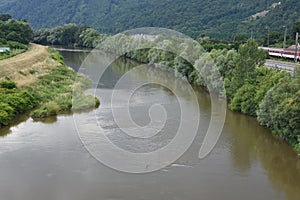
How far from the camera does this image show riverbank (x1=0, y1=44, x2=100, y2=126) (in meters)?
19.0

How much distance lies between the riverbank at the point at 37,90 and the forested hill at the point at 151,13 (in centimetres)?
3744

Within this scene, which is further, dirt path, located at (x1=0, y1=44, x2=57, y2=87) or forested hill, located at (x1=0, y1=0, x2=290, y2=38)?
forested hill, located at (x1=0, y1=0, x2=290, y2=38)

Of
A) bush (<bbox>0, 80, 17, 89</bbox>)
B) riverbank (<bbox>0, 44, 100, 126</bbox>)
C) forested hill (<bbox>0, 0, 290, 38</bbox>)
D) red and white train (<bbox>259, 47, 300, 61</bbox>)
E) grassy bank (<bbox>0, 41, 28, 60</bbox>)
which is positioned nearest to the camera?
riverbank (<bbox>0, 44, 100, 126</bbox>)

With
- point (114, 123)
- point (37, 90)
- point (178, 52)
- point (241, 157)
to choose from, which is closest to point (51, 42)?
point (178, 52)

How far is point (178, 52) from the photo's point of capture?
32.5 meters

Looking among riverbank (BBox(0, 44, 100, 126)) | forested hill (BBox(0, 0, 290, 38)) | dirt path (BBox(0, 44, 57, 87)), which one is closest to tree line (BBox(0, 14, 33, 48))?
dirt path (BBox(0, 44, 57, 87))

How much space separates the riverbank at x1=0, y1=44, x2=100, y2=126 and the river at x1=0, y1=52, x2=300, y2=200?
148 centimetres

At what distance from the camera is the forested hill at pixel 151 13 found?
222 ft

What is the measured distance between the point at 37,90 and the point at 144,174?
12.4 meters

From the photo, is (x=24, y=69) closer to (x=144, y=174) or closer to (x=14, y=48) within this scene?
(x=14, y=48)

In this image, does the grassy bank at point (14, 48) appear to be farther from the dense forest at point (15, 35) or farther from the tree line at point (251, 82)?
the tree line at point (251, 82)

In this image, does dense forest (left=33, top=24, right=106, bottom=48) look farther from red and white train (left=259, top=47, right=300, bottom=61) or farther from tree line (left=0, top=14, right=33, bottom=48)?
red and white train (left=259, top=47, right=300, bottom=61)

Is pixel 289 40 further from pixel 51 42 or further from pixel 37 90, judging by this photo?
pixel 51 42

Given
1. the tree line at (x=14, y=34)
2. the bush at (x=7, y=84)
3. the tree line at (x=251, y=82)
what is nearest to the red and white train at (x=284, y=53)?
the tree line at (x=251, y=82)
